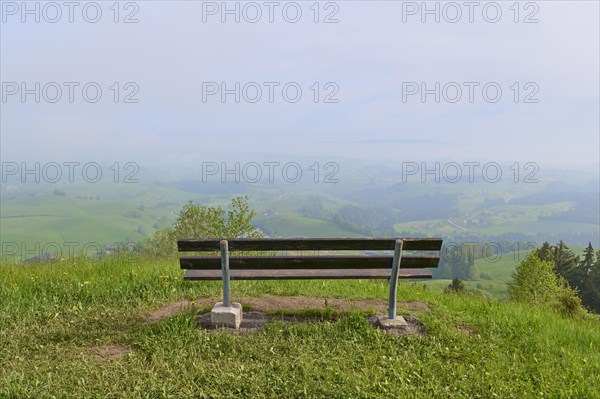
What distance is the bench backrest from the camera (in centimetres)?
485

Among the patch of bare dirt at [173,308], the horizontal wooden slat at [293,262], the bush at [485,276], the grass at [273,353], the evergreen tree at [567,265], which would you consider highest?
the horizontal wooden slat at [293,262]

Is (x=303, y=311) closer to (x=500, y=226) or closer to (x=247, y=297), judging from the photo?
(x=247, y=297)

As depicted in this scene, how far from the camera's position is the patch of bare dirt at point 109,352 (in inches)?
169

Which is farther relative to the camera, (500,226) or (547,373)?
(500,226)

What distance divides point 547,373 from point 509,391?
2.32 ft

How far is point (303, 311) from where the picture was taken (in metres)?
5.52

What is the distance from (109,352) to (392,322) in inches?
139

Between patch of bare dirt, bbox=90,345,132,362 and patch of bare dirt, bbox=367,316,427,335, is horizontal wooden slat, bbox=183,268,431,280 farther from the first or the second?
patch of bare dirt, bbox=90,345,132,362

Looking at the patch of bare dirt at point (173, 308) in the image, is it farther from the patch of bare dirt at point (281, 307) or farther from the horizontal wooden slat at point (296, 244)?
the horizontal wooden slat at point (296, 244)

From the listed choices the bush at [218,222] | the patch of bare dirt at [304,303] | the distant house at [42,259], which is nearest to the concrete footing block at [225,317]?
the patch of bare dirt at [304,303]

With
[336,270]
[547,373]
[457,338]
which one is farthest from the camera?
[336,270]

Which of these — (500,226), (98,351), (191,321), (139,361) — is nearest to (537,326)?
(191,321)

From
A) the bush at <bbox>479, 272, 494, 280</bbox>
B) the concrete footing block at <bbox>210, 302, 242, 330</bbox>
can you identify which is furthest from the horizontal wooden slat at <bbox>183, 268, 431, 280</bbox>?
the bush at <bbox>479, 272, 494, 280</bbox>

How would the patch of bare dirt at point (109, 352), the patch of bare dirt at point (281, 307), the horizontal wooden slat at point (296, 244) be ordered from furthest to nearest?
1. the patch of bare dirt at point (281, 307)
2. the horizontal wooden slat at point (296, 244)
3. the patch of bare dirt at point (109, 352)
